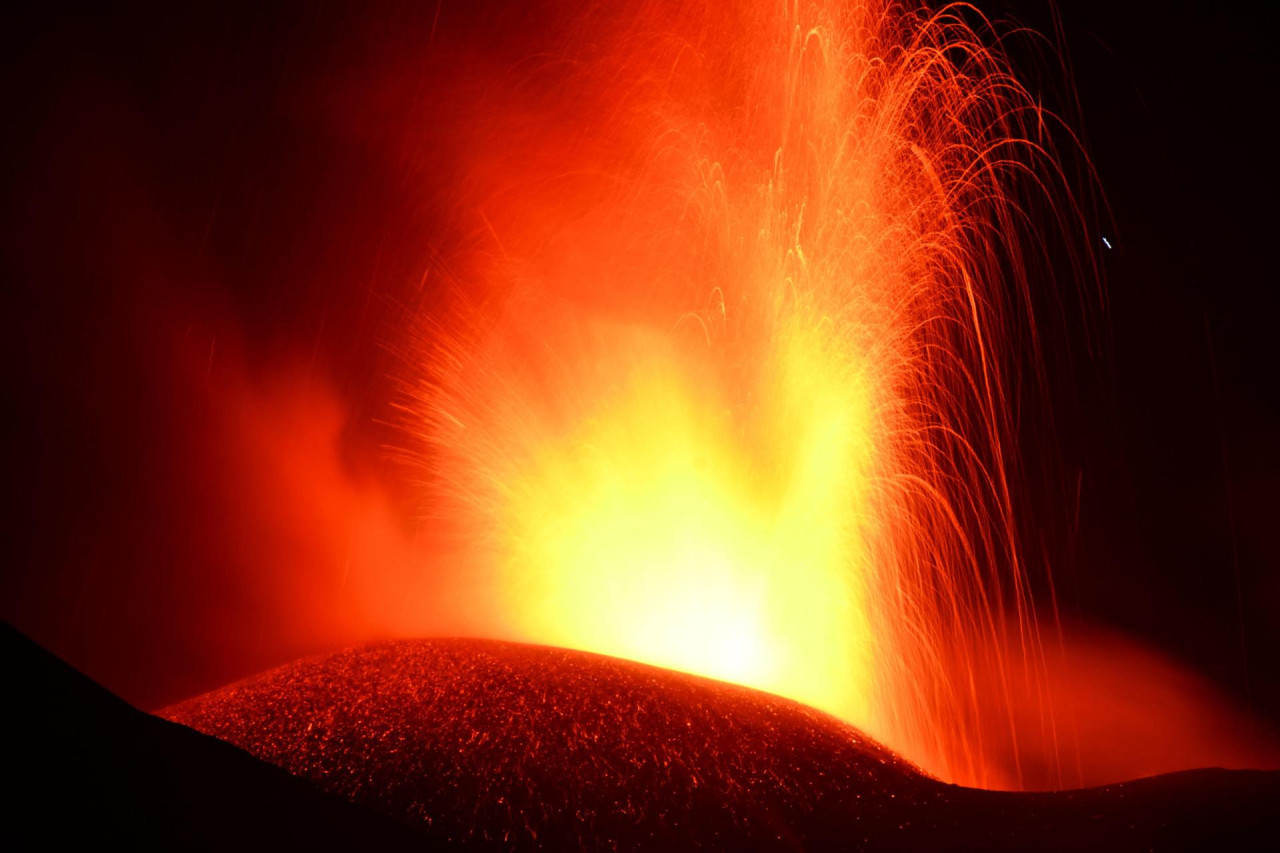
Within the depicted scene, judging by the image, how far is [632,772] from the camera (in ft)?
26.7

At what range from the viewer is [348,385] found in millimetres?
19406

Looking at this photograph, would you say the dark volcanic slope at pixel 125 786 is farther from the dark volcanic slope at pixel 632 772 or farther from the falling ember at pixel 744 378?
the falling ember at pixel 744 378

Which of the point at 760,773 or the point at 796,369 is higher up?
the point at 796,369

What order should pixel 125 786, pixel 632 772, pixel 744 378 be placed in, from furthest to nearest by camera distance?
pixel 744 378
pixel 632 772
pixel 125 786

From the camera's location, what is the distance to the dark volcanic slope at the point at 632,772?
282 inches

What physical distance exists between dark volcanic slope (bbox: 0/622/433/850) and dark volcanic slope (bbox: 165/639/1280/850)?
1.93m

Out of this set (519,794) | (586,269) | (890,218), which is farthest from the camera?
(586,269)

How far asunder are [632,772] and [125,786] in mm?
4562

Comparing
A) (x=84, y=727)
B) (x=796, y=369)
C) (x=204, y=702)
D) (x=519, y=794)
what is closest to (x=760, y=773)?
(x=519, y=794)

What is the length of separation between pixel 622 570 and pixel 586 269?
6952mm

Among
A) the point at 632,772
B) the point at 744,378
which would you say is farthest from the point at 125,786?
the point at 744,378

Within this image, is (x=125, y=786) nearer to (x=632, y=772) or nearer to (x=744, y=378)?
(x=632, y=772)

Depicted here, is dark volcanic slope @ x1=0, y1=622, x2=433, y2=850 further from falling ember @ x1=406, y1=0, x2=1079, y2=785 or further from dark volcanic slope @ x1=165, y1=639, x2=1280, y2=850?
falling ember @ x1=406, y1=0, x2=1079, y2=785

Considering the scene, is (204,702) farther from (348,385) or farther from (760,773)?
(348,385)
